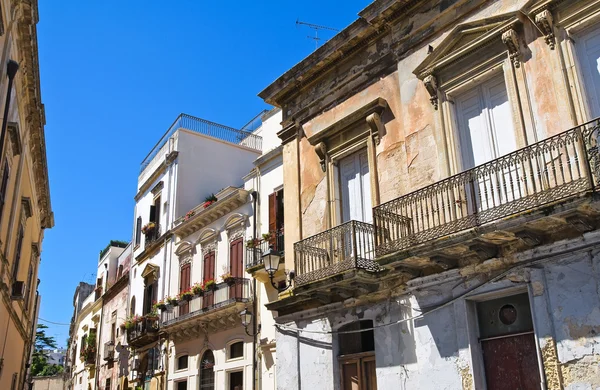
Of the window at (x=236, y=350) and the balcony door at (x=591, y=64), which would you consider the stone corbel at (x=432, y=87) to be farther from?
the window at (x=236, y=350)

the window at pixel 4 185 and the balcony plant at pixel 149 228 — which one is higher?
the balcony plant at pixel 149 228

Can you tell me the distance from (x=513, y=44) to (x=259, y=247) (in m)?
10.3

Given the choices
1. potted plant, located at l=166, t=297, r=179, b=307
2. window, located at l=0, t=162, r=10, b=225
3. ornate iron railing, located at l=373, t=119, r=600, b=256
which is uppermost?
window, located at l=0, t=162, r=10, b=225

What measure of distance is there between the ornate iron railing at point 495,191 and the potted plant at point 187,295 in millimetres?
12088

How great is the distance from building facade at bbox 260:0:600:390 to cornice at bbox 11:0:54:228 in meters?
6.55

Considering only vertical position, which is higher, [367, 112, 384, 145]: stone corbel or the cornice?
the cornice

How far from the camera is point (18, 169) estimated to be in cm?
1539

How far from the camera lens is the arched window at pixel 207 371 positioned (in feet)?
64.6

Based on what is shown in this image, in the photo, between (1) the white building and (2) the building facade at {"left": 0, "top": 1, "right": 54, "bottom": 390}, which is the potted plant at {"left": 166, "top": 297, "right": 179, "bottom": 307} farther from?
(2) the building facade at {"left": 0, "top": 1, "right": 54, "bottom": 390}

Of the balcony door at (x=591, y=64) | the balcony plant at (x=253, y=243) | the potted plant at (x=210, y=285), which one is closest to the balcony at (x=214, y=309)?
the potted plant at (x=210, y=285)

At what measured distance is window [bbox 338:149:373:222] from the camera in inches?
468

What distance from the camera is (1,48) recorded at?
1113cm

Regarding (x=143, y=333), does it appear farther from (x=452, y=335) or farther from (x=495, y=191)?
(x=495, y=191)

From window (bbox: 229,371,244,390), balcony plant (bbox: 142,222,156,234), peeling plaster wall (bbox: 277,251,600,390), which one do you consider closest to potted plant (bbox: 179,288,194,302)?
window (bbox: 229,371,244,390)
